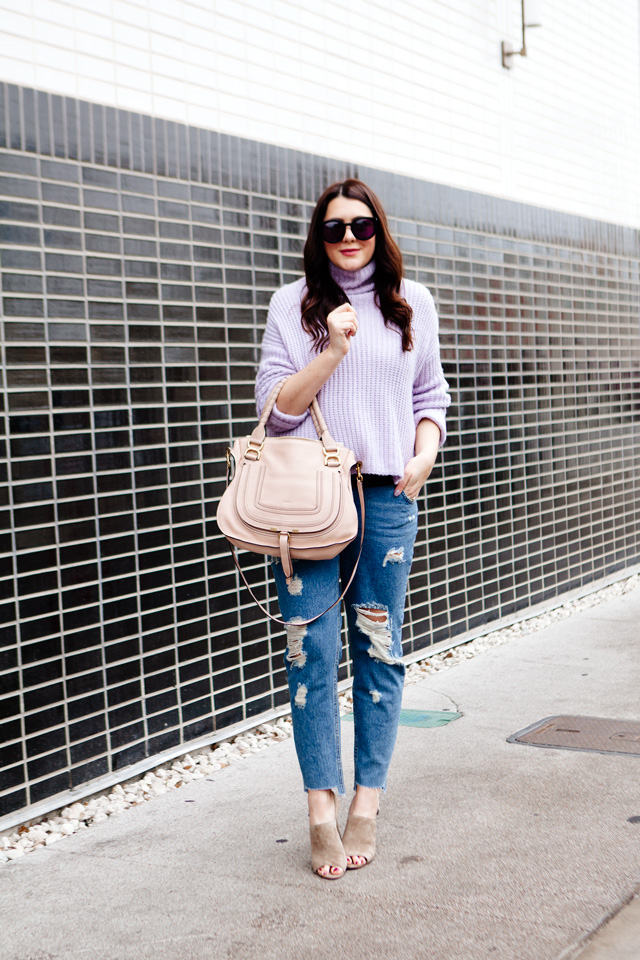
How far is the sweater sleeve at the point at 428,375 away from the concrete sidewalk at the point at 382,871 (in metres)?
1.20

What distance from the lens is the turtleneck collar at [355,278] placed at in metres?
3.06

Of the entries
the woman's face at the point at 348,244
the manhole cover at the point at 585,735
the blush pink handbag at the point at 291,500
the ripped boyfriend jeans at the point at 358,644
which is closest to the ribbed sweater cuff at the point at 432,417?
the ripped boyfriend jeans at the point at 358,644

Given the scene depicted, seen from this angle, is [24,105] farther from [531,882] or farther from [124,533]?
[531,882]

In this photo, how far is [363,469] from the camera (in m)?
2.95

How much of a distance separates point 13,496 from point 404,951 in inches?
73.1

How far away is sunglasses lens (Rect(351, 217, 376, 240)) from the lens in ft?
9.70

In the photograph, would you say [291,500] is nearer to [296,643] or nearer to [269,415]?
[269,415]

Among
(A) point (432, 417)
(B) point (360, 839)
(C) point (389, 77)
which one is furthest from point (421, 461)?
(C) point (389, 77)

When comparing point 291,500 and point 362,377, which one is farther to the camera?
point 362,377

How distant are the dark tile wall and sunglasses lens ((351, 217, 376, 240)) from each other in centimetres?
117

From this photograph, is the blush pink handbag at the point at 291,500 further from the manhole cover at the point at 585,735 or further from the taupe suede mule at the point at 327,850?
the manhole cover at the point at 585,735

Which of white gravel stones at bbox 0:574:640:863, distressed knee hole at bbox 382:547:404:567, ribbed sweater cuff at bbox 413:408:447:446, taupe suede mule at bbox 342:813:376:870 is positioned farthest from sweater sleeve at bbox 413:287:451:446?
white gravel stones at bbox 0:574:640:863

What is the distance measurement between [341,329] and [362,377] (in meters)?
0.25

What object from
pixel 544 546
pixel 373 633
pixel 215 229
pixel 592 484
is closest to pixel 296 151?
pixel 215 229
